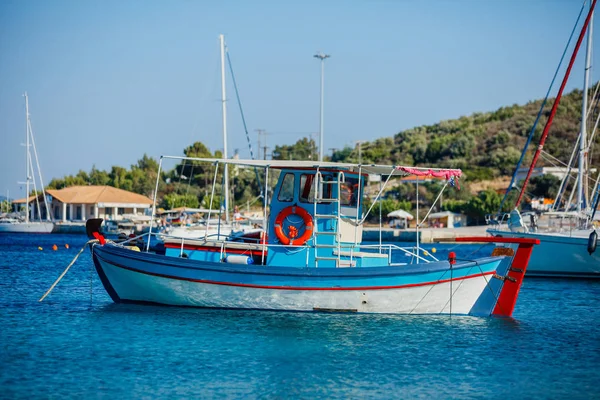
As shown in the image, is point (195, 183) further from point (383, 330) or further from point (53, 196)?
point (383, 330)

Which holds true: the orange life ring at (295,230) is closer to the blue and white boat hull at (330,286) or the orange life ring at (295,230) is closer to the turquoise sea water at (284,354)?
the blue and white boat hull at (330,286)

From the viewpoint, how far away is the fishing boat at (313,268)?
16.0 meters

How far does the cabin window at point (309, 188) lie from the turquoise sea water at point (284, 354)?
2738 mm

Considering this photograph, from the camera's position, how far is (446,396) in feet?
36.9

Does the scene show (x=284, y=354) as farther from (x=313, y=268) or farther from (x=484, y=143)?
(x=484, y=143)

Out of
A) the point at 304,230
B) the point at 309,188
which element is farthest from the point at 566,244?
the point at 304,230

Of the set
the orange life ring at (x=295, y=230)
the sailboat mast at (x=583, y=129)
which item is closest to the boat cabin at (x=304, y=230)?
the orange life ring at (x=295, y=230)

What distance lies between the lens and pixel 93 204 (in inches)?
3108

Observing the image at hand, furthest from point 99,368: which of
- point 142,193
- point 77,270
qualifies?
point 142,193

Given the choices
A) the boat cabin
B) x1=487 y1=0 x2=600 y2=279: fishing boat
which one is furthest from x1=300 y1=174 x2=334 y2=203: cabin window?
x1=487 y1=0 x2=600 y2=279: fishing boat

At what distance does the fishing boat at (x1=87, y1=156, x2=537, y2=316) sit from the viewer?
1603cm

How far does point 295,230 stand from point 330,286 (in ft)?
5.77

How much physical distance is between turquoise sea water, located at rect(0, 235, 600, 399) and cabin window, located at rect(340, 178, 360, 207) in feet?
8.73

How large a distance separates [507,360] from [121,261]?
8.77 metres
